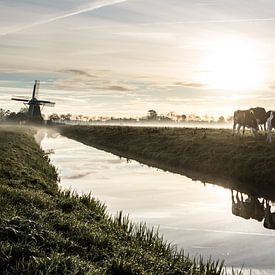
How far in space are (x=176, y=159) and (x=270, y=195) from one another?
63.2 feet

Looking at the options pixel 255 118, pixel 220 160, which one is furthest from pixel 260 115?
pixel 220 160

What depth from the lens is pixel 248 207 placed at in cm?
2597

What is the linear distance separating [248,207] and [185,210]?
4274 millimetres

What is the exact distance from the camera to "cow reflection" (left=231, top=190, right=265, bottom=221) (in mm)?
23678

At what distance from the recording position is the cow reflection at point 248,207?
23678 mm

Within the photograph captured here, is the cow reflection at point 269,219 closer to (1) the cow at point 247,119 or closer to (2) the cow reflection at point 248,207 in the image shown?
(2) the cow reflection at point 248,207

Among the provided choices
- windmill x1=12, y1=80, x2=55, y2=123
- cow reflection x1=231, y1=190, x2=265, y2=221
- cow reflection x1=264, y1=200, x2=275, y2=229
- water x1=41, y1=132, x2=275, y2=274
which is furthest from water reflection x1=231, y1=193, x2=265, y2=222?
windmill x1=12, y1=80, x2=55, y2=123

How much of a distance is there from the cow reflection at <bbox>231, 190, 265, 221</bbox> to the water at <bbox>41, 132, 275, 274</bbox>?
534 millimetres

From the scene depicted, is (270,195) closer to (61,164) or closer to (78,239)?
(78,239)

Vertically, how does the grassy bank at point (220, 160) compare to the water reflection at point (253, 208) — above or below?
above

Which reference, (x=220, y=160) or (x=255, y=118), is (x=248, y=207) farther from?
(x=255, y=118)

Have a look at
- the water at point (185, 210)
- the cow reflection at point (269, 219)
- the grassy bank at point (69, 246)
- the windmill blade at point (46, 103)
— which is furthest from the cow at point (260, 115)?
the windmill blade at point (46, 103)

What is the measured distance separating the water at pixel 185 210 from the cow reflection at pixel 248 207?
534 millimetres

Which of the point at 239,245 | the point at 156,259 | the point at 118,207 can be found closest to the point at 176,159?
the point at 118,207
